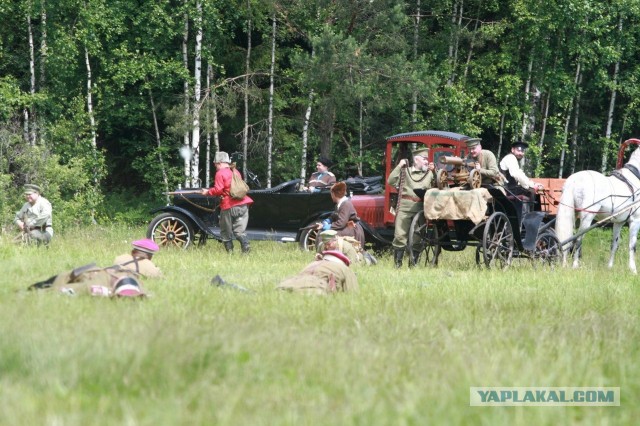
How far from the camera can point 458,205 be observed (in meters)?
14.0

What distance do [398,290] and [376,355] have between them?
13.6ft

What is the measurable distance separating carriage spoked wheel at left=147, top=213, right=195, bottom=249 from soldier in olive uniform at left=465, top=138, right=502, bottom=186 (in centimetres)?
575

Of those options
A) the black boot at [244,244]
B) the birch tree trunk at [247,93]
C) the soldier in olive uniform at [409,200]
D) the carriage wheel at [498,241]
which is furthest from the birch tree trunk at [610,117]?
the soldier in olive uniform at [409,200]

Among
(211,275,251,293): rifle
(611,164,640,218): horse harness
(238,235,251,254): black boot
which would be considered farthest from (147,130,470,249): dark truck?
(211,275,251,293): rifle

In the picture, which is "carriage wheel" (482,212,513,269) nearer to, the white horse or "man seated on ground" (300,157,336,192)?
A: the white horse

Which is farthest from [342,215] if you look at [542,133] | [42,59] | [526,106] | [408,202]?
[526,106]

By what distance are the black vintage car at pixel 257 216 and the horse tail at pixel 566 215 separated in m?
4.29

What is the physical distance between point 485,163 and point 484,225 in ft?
3.45

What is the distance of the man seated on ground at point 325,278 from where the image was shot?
10227mm

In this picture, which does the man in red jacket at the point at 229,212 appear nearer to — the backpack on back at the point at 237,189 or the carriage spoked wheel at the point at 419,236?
the backpack on back at the point at 237,189

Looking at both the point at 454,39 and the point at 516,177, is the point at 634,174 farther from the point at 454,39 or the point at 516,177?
the point at 454,39

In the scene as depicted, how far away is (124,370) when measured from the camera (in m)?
6.01

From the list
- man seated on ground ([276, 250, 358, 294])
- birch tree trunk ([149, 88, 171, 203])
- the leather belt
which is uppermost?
the leather belt

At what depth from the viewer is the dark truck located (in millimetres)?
18141
